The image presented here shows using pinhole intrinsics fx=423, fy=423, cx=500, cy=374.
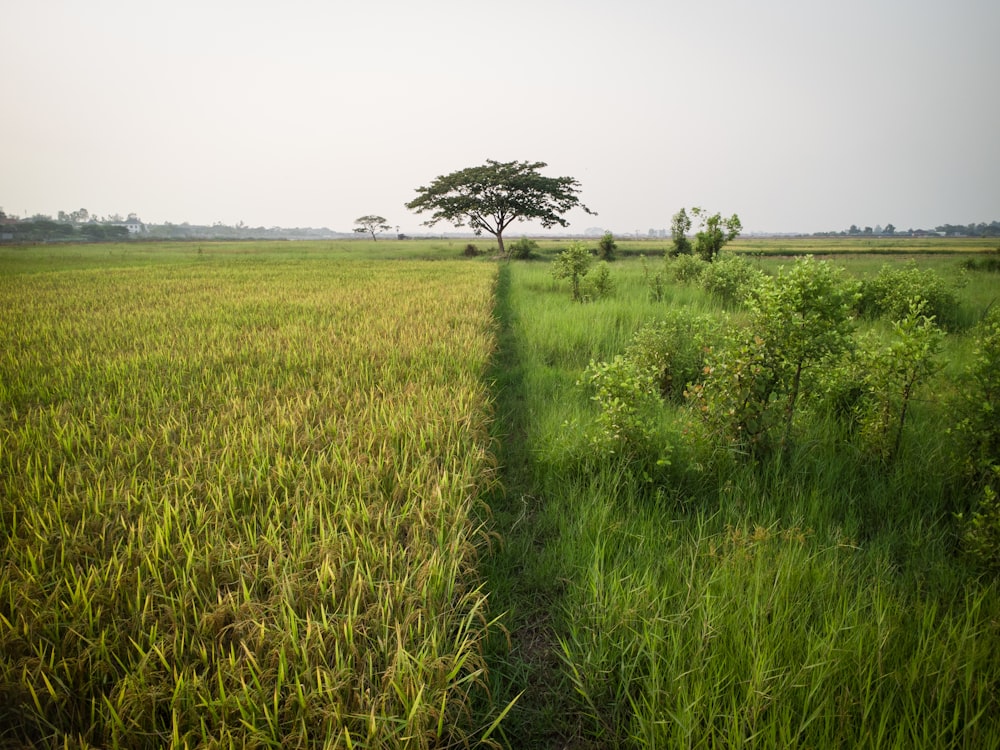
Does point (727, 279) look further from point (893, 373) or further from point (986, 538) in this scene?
point (986, 538)

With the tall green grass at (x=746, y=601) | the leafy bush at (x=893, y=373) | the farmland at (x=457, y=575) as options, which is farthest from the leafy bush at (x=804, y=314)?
the tall green grass at (x=746, y=601)

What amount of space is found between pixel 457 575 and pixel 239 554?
100 centimetres

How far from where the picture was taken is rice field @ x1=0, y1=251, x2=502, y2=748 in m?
1.31

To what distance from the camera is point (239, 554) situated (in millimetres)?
1935

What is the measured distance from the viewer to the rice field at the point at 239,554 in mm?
1312

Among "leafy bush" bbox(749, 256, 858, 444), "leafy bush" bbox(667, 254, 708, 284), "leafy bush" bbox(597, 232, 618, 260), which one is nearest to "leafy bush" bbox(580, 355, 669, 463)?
"leafy bush" bbox(749, 256, 858, 444)

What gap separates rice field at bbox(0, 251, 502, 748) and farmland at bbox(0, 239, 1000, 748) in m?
0.02

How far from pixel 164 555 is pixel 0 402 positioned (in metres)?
3.39

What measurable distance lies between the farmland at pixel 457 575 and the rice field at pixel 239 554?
17mm

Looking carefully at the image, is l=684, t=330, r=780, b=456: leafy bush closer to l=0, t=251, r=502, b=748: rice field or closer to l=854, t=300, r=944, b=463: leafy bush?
l=854, t=300, r=944, b=463: leafy bush

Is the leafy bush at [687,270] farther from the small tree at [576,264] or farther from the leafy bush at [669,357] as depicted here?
the leafy bush at [669,357]

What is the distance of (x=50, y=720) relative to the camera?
4.43 ft

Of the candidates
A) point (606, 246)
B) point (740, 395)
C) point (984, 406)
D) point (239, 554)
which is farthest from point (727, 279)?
point (606, 246)

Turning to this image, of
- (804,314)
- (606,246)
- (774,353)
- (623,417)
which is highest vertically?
(606,246)
